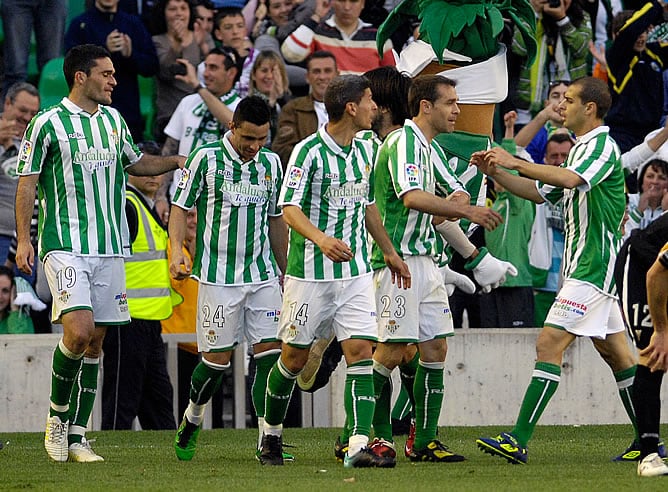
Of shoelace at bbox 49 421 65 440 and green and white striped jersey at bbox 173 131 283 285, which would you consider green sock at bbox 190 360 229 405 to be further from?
shoelace at bbox 49 421 65 440

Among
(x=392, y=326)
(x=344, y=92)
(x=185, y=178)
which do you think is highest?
(x=344, y=92)

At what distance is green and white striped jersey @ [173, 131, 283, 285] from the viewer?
894 centimetres

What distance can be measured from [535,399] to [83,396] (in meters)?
2.83

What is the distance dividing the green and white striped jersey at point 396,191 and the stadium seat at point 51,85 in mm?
6277

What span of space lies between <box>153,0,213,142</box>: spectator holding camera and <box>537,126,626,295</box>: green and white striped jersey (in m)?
6.48

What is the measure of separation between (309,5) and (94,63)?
623 centimetres

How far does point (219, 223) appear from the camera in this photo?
8984 millimetres

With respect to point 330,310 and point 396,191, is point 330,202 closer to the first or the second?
point 396,191

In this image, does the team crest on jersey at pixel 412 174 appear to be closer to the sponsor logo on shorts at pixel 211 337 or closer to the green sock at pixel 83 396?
the sponsor logo on shorts at pixel 211 337

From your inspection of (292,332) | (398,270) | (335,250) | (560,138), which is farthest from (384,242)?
(560,138)

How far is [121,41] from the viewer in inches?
547

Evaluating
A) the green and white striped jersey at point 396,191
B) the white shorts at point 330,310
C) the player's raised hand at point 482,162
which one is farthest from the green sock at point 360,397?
the player's raised hand at point 482,162

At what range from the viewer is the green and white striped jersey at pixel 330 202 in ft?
27.2

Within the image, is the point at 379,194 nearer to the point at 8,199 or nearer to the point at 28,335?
the point at 28,335
